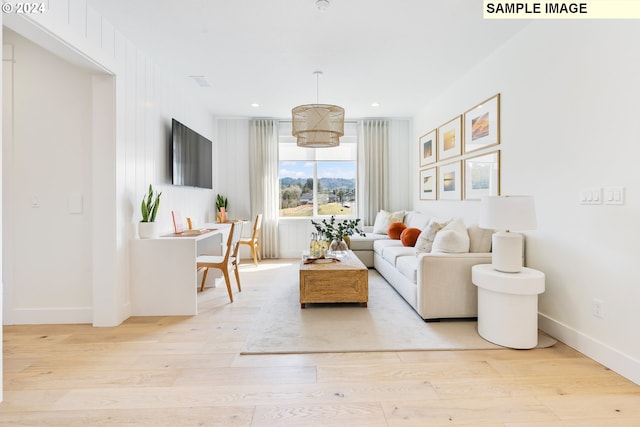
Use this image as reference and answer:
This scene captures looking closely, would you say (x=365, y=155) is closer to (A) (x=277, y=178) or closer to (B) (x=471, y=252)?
(A) (x=277, y=178)

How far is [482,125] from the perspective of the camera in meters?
3.71

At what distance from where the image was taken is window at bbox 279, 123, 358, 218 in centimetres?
635

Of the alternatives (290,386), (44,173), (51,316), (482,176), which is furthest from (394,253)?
(44,173)

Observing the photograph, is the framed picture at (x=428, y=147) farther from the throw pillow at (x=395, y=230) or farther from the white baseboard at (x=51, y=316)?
the white baseboard at (x=51, y=316)

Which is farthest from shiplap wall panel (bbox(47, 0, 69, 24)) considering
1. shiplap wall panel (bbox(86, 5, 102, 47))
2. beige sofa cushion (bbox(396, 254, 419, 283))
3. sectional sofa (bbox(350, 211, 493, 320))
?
beige sofa cushion (bbox(396, 254, 419, 283))

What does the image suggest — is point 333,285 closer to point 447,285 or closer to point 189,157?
point 447,285

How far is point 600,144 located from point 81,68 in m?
4.12

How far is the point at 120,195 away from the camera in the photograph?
9.77 feet

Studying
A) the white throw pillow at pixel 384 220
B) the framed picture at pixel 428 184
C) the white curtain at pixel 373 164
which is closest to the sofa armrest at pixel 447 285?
the framed picture at pixel 428 184

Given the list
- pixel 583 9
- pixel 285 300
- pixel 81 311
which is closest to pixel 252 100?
pixel 285 300

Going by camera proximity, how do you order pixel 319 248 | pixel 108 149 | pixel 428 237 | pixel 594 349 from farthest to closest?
pixel 319 248 → pixel 428 237 → pixel 108 149 → pixel 594 349

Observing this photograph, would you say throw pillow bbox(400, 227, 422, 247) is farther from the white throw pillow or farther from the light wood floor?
the light wood floor

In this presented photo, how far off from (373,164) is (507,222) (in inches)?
155

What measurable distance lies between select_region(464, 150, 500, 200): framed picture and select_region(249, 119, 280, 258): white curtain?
3372mm
